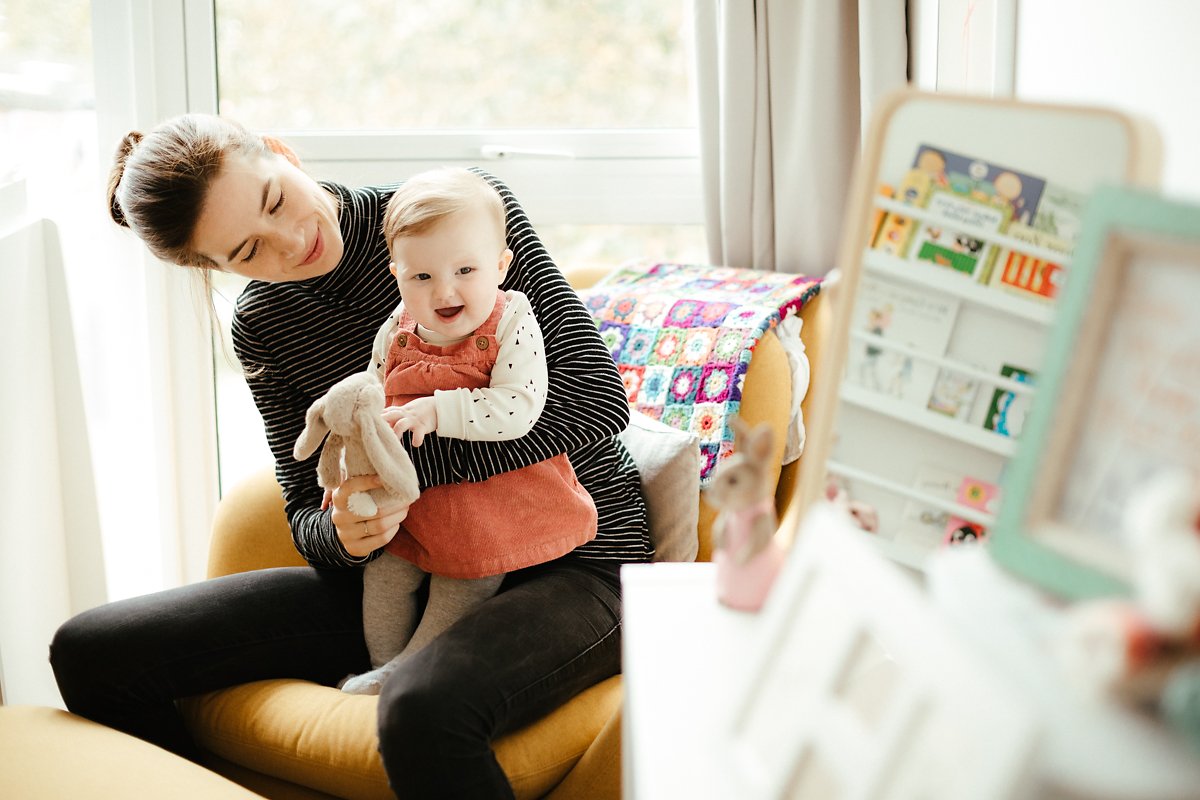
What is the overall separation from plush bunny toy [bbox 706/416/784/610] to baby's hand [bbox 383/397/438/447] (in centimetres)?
55

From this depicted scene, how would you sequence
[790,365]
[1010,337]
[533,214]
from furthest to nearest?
[533,214], [790,365], [1010,337]

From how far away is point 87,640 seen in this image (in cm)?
141

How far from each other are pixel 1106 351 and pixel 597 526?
3.08ft

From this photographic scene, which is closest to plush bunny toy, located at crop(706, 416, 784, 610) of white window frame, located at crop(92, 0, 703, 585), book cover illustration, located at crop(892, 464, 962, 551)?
book cover illustration, located at crop(892, 464, 962, 551)

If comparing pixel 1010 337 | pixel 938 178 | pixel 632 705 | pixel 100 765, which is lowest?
pixel 100 765

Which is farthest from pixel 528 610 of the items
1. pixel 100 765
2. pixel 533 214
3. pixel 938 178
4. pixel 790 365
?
pixel 533 214

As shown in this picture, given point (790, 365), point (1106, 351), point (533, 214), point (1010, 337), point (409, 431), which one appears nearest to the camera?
point (1106, 351)

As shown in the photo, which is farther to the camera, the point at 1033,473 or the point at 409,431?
the point at 409,431

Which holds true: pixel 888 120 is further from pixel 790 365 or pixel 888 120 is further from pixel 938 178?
pixel 790 365

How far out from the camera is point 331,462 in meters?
1.30

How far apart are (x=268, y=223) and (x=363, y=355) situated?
0.78 feet

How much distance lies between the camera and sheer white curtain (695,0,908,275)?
6.29ft

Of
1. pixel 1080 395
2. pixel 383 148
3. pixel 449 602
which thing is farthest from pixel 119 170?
pixel 1080 395

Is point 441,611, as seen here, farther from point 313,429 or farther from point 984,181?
point 984,181
